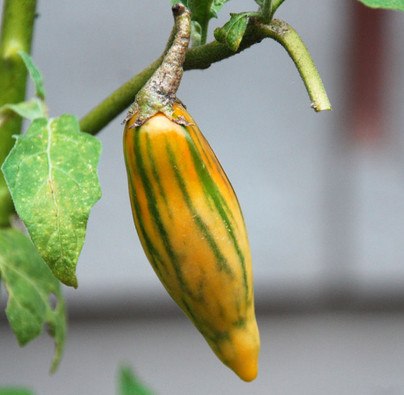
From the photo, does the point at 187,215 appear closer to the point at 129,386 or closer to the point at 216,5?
the point at 216,5

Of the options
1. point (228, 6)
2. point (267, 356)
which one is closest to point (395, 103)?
point (228, 6)

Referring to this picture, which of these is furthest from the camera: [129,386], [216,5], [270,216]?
[270,216]

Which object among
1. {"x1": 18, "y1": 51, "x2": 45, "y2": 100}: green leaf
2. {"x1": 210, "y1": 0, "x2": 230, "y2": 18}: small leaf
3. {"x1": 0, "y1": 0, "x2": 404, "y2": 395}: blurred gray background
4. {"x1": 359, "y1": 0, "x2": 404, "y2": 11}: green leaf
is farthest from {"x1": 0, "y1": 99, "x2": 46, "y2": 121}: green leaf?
{"x1": 0, "y1": 0, "x2": 404, "y2": 395}: blurred gray background

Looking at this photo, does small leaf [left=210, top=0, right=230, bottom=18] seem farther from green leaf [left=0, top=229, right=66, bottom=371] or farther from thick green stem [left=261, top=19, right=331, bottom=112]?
green leaf [left=0, top=229, right=66, bottom=371]

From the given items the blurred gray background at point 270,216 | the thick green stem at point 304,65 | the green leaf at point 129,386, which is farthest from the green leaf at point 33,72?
the blurred gray background at point 270,216

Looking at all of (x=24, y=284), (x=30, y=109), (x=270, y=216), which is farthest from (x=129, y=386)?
(x=270, y=216)

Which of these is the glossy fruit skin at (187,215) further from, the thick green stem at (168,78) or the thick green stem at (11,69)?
the thick green stem at (11,69)

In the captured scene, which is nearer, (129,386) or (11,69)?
(11,69)
